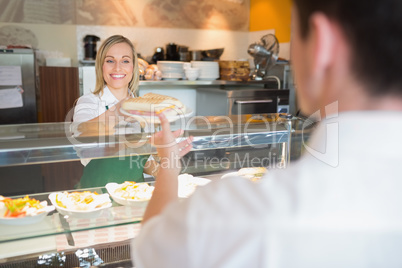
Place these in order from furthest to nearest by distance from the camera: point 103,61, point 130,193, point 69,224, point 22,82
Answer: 1. point 22,82
2. point 103,61
3. point 130,193
4. point 69,224

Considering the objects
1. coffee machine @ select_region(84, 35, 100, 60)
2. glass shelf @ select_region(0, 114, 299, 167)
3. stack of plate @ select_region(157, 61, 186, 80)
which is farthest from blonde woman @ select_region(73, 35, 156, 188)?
coffee machine @ select_region(84, 35, 100, 60)

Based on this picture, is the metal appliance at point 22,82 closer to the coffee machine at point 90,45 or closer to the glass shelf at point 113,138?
the coffee machine at point 90,45

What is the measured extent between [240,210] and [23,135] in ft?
3.28

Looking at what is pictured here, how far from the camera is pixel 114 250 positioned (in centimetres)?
157

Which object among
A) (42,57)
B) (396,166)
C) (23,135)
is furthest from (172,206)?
(42,57)

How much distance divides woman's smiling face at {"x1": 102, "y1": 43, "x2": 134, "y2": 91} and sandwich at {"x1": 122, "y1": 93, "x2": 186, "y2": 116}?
133cm

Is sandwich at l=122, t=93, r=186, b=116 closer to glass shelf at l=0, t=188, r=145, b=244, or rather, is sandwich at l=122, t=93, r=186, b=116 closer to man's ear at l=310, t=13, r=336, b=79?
glass shelf at l=0, t=188, r=145, b=244

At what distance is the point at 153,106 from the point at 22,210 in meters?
0.61

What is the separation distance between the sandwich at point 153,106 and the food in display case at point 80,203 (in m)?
0.41

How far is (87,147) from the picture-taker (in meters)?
1.36

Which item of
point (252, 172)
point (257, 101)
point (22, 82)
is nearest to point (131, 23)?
point (22, 82)

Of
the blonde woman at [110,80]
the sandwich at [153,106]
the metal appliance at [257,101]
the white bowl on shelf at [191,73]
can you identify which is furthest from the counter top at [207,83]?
the sandwich at [153,106]

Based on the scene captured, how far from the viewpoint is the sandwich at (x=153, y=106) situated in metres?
1.26

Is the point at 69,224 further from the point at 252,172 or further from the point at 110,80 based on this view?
the point at 110,80
